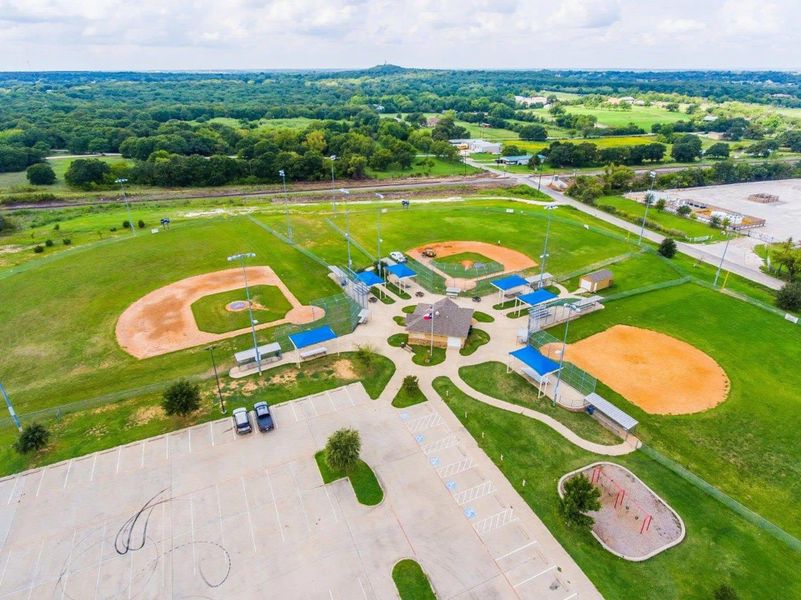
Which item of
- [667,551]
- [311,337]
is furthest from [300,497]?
[667,551]

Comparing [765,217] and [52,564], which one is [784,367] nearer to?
[52,564]

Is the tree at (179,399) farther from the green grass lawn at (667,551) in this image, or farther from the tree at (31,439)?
the green grass lawn at (667,551)

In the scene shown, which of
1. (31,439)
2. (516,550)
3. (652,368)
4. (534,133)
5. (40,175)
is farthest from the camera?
(534,133)

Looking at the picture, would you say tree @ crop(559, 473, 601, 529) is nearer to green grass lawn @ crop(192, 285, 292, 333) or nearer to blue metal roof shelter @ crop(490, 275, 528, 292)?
blue metal roof shelter @ crop(490, 275, 528, 292)

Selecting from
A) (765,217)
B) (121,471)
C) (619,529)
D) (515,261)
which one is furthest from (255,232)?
(765,217)

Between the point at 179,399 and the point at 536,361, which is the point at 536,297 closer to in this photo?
the point at 536,361

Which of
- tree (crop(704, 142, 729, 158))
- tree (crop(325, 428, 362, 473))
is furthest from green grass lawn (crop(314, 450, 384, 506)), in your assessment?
tree (crop(704, 142, 729, 158))
